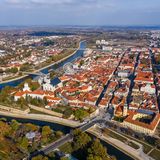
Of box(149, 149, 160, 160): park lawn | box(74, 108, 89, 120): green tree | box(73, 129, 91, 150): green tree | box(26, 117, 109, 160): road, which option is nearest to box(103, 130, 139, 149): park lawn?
box(149, 149, 160, 160): park lawn

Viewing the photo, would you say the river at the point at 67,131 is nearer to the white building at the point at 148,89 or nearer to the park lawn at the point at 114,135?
the park lawn at the point at 114,135

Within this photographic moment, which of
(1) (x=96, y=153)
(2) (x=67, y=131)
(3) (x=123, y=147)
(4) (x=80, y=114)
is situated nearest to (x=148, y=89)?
(4) (x=80, y=114)

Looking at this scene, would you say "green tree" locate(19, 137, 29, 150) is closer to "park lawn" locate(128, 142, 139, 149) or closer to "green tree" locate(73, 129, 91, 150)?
"green tree" locate(73, 129, 91, 150)

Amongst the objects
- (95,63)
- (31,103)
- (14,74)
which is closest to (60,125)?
(31,103)

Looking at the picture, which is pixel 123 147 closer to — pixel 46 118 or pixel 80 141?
pixel 80 141

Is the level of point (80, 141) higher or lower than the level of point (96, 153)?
lower

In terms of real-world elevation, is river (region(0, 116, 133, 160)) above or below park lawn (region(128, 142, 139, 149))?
below

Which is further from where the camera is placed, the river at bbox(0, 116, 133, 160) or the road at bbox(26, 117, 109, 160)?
the river at bbox(0, 116, 133, 160)

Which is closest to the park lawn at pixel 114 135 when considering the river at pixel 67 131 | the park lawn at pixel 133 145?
the park lawn at pixel 133 145

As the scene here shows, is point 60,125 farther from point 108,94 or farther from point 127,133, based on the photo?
point 108,94

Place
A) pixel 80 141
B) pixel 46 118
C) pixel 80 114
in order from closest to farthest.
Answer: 1. pixel 80 141
2. pixel 80 114
3. pixel 46 118

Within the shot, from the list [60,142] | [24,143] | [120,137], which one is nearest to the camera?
Answer: [24,143]

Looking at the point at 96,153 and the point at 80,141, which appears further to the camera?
the point at 80,141
